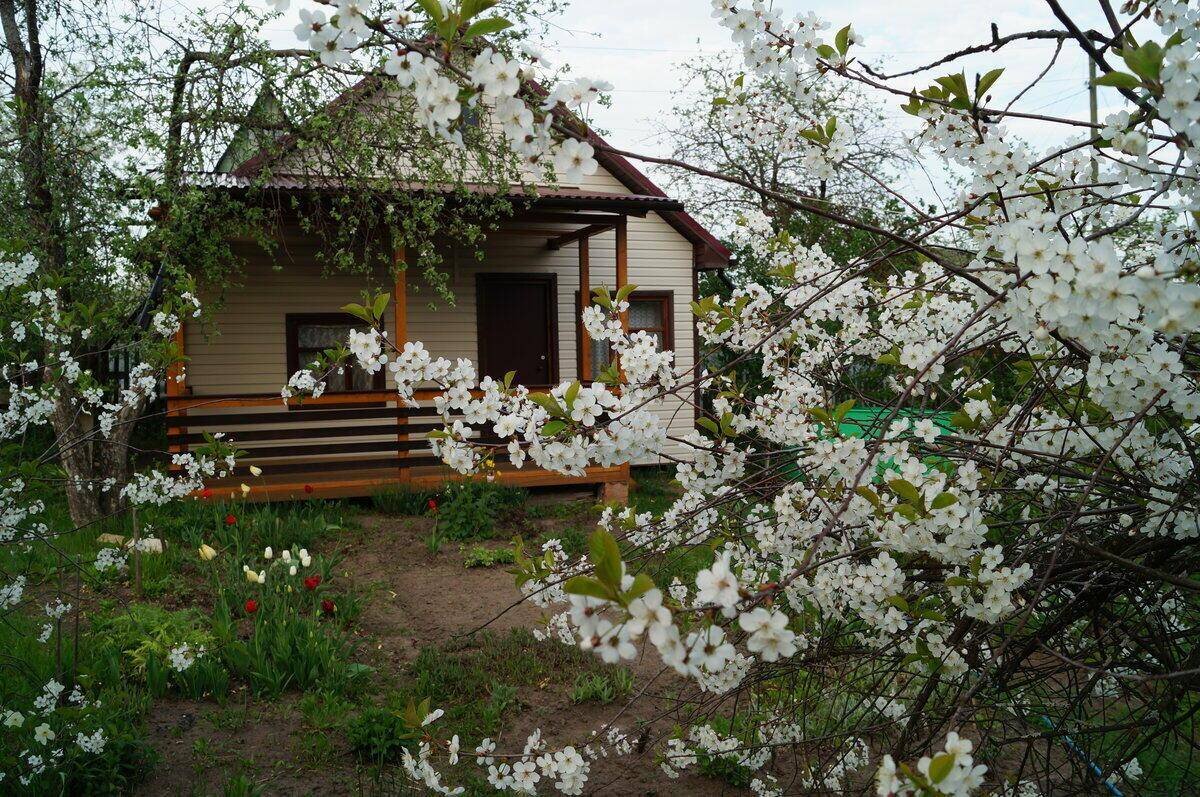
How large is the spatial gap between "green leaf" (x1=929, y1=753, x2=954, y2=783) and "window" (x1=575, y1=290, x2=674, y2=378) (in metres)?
10.8

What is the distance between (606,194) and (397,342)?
3136 millimetres

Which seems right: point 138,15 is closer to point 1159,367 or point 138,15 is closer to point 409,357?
point 409,357

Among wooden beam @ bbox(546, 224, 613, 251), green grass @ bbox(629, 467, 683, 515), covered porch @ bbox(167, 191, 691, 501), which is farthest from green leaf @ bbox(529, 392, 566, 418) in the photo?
wooden beam @ bbox(546, 224, 613, 251)

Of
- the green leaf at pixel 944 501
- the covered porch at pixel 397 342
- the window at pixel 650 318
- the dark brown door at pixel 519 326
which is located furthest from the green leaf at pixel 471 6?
the window at pixel 650 318

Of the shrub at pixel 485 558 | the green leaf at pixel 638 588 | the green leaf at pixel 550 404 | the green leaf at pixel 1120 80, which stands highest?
the green leaf at pixel 1120 80

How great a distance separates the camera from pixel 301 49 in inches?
287

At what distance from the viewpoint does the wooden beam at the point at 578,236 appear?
1018cm

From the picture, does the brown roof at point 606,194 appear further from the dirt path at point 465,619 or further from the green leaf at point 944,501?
the green leaf at point 944,501

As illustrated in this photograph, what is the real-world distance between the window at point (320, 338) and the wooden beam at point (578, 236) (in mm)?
2600

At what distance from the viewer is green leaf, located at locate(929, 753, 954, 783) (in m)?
1.20

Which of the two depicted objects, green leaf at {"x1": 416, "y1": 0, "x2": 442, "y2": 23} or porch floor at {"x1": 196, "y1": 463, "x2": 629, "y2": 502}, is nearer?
green leaf at {"x1": 416, "y1": 0, "x2": 442, "y2": 23}

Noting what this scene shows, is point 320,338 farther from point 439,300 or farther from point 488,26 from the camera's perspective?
point 488,26

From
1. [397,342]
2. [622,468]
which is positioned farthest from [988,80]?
[622,468]

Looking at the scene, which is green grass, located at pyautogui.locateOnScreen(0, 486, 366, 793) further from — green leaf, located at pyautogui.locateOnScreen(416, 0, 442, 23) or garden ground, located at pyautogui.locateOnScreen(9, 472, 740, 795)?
green leaf, located at pyautogui.locateOnScreen(416, 0, 442, 23)
